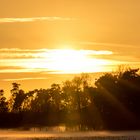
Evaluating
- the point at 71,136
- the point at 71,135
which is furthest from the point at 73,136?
the point at 71,135

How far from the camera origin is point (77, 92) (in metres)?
152

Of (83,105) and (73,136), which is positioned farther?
(83,105)

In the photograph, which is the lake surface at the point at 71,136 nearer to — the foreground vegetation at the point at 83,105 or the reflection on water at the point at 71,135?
the reflection on water at the point at 71,135

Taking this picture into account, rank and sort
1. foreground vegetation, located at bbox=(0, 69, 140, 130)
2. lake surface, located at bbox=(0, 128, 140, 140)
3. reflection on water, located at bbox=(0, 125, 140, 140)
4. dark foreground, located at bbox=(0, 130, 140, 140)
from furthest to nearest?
foreground vegetation, located at bbox=(0, 69, 140, 130) → reflection on water, located at bbox=(0, 125, 140, 140) → lake surface, located at bbox=(0, 128, 140, 140) → dark foreground, located at bbox=(0, 130, 140, 140)

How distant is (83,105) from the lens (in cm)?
14562

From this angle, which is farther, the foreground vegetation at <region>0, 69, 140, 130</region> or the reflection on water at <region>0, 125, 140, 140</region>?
the foreground vegetation at <region>0, 69, 140, 130</region>

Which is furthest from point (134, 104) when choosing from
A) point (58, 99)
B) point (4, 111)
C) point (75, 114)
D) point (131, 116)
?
point (4, 111)

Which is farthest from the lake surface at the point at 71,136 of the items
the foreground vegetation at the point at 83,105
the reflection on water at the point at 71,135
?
the foreground vegetation at the point at 83,105

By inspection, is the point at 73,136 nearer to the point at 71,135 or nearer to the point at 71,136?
the point at 71,136

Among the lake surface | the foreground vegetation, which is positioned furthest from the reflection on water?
the foreground vegetation

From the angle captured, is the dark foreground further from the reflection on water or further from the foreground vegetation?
the foreground vegetation

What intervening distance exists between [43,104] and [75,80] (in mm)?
17071

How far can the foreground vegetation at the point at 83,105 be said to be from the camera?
415 ft

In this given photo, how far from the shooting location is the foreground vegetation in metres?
126
